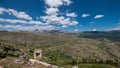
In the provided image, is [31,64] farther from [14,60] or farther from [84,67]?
[84,67]

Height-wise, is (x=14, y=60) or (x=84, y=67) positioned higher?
(x=14, y=60)

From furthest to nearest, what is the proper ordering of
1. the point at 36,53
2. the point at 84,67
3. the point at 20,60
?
the point at 84,67 → the point at 36,53 → the point at 20,60

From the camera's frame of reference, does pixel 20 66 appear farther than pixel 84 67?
No

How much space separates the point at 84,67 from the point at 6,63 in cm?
13451

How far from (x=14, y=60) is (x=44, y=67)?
6.97 m

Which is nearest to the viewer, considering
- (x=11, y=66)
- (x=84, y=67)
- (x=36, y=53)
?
(x=11, y=66)

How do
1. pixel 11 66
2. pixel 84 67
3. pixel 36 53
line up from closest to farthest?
pixel 11 66 → pixel 36 53 → pixel 84 67

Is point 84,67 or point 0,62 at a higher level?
point 0,62

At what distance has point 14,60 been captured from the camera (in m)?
40.4

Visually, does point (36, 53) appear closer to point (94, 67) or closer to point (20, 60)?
point (20, 60)

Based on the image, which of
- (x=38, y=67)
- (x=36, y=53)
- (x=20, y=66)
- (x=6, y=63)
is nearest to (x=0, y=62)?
(x=6, y=63)

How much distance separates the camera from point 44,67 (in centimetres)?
4041

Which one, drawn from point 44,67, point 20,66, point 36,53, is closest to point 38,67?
point 44,67

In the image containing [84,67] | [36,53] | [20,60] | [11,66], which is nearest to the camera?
[11,66]
